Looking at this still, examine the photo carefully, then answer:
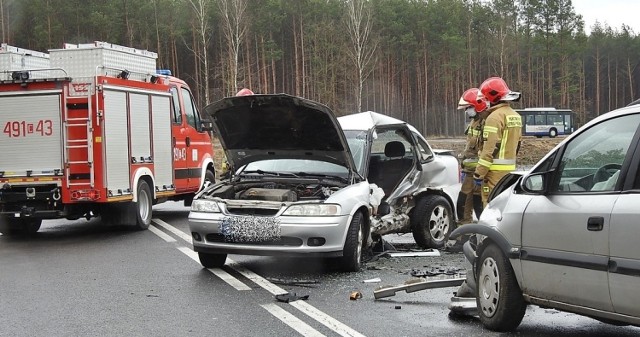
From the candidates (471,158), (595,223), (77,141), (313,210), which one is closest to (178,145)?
(77,141)

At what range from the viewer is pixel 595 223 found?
15.1ft

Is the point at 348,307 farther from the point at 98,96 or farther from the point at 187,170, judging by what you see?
the point at 187,170

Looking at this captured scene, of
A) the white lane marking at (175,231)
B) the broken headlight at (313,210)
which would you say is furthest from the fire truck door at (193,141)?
the broken headlight at (313,210)

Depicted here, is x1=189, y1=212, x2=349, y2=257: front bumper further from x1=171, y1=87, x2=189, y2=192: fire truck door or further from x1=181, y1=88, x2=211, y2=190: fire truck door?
x1=181, y1=88, x2=211, y2=190: fire truck door

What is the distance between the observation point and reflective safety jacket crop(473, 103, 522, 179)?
909 cm

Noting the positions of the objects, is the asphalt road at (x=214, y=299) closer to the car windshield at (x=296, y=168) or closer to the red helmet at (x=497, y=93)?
the car windshield at (x=296, y=168)

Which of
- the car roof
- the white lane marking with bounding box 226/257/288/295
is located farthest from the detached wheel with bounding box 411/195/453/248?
the white lane marking with bounding box 226/257/288/295

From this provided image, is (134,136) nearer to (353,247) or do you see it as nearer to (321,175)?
(321,175)

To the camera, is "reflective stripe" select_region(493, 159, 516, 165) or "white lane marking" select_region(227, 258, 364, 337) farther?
"reflective stripe" select_region(493, 159, 516, 165)

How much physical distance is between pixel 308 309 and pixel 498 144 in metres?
3.93

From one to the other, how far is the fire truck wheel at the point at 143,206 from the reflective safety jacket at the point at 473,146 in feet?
17.8

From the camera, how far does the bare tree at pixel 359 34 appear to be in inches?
2003

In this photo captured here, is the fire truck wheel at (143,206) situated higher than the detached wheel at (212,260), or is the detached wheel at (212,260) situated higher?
the fire truck wheel at (143,206)

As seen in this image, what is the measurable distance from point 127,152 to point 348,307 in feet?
22.3
